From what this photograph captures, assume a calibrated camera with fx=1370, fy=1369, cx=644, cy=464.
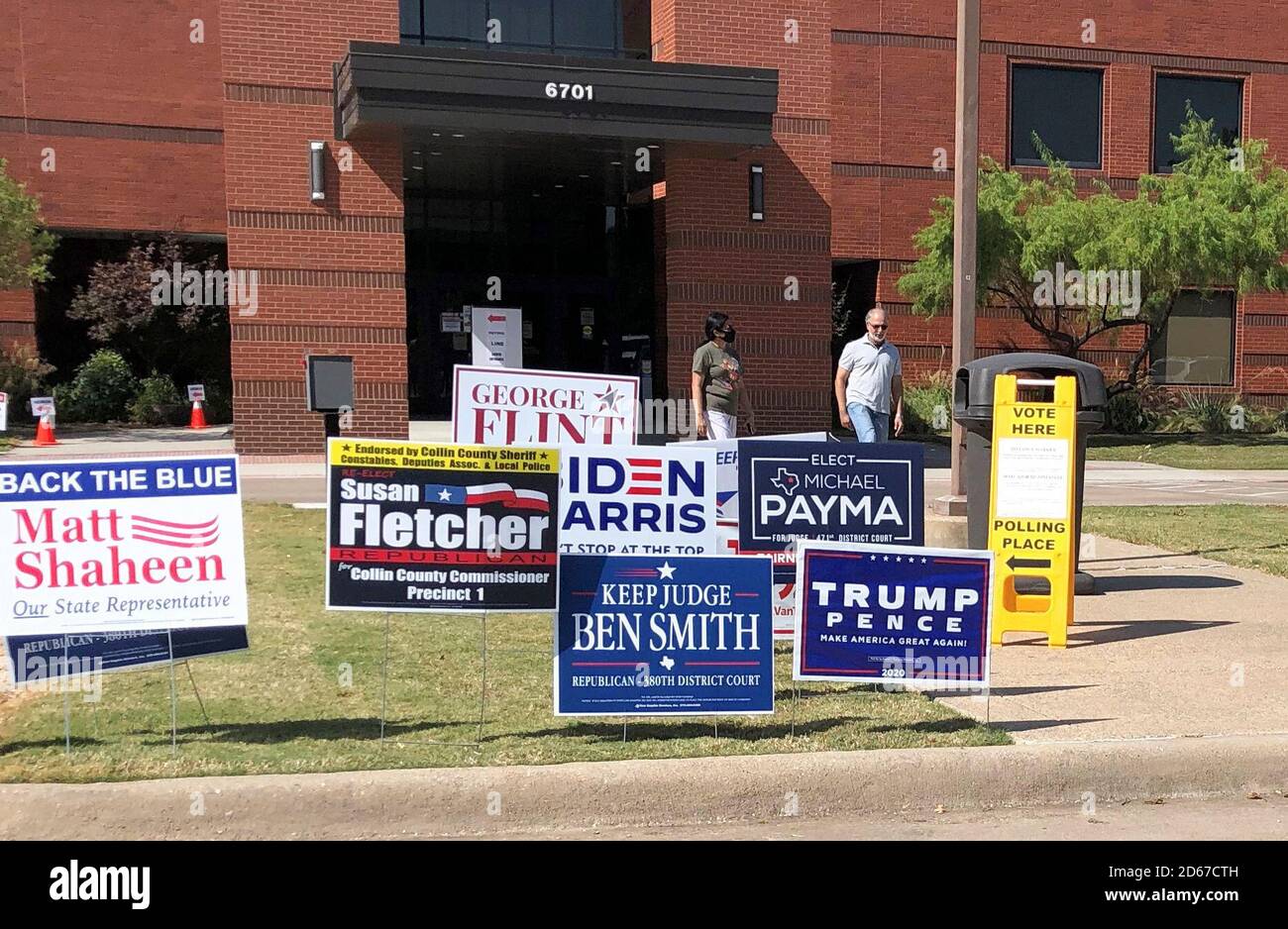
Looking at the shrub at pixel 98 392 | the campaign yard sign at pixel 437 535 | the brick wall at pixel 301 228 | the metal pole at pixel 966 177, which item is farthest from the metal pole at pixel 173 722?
the shrub at pixel 98 392

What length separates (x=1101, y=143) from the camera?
2811cm

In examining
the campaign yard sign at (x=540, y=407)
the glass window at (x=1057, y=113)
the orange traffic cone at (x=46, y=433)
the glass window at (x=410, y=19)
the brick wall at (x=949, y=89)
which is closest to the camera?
the campaign yard sign at (x=540, y=407)

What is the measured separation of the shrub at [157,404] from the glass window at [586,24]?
1173cm

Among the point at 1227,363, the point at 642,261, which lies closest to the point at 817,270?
the point at 642,261

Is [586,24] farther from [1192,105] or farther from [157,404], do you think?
[1192,105]

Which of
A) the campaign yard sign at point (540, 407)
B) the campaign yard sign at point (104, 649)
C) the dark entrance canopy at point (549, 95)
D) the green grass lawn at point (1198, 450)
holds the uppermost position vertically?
the dark entrance canopy at point (549, 95)

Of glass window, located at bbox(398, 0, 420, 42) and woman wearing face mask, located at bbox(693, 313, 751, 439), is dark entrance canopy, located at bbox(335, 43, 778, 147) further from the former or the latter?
woman wearing face mask, located at bbox(693, 313, 751, 439)

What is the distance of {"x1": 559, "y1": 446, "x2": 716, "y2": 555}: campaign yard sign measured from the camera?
7016 mm

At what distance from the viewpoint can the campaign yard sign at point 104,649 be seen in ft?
18.9

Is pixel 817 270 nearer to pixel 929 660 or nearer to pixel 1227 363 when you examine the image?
pixel 1227 363

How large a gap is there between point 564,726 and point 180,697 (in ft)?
6.35

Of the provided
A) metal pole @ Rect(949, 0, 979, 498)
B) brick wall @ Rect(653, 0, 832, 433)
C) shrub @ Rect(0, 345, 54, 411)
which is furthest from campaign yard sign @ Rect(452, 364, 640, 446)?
shrub @ Rect(0, 345, 54, 411)

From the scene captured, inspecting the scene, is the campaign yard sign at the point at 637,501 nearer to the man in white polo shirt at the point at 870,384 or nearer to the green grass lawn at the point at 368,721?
the green grass lawn at the point at 368,721

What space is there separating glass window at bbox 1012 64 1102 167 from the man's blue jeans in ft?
60.6
